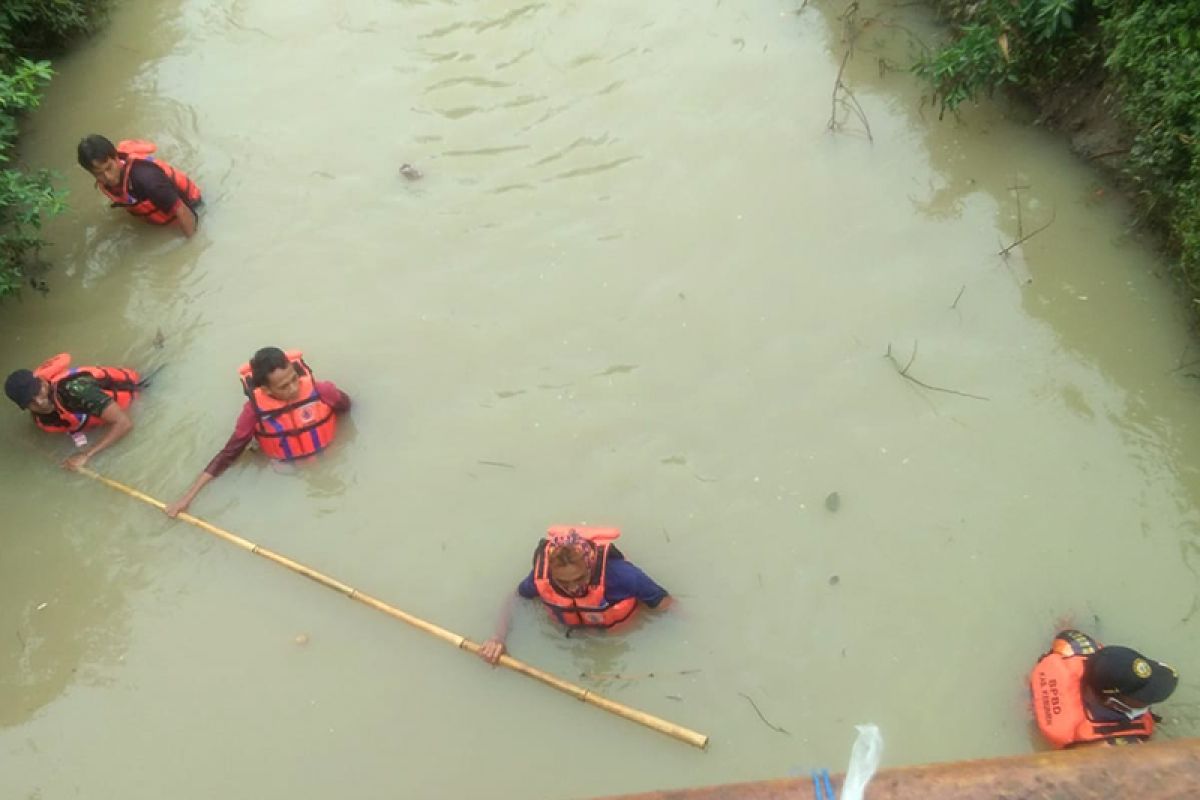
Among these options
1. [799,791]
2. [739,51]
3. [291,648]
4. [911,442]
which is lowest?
[291,648]

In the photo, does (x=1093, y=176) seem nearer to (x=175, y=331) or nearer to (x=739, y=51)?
(x=739, y=51)

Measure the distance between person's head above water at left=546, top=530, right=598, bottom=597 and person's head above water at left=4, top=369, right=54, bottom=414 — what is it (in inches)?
125

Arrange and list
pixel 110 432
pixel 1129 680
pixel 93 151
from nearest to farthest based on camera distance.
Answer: pixel 1129 680 → pixel 110 432 → pixel 93 151

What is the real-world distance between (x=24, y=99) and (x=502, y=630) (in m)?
4.20

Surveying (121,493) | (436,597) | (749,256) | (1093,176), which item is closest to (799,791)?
(436,597)

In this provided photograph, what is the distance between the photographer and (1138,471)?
467 cm

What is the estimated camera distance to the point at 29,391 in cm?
522

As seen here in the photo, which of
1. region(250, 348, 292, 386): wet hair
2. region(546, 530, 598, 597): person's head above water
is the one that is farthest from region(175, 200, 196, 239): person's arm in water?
region(546, 530, 598, 597): person's head above water

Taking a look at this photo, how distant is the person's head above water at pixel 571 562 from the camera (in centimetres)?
395

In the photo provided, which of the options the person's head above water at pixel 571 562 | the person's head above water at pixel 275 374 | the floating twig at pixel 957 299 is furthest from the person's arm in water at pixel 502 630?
the floating twig at pixel 957 299

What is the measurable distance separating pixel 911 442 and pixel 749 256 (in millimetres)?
1550

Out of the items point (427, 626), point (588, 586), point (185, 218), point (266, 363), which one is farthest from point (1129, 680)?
point (185, 218)

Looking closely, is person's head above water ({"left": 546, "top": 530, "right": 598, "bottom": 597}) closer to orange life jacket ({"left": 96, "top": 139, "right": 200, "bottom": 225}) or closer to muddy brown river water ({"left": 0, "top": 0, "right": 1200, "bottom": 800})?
muddy brown river water ({"left": 0, "top": 0, "right": 1200, "bottom": 800})

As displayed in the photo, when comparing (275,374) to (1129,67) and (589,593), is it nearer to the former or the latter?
(589,593)
